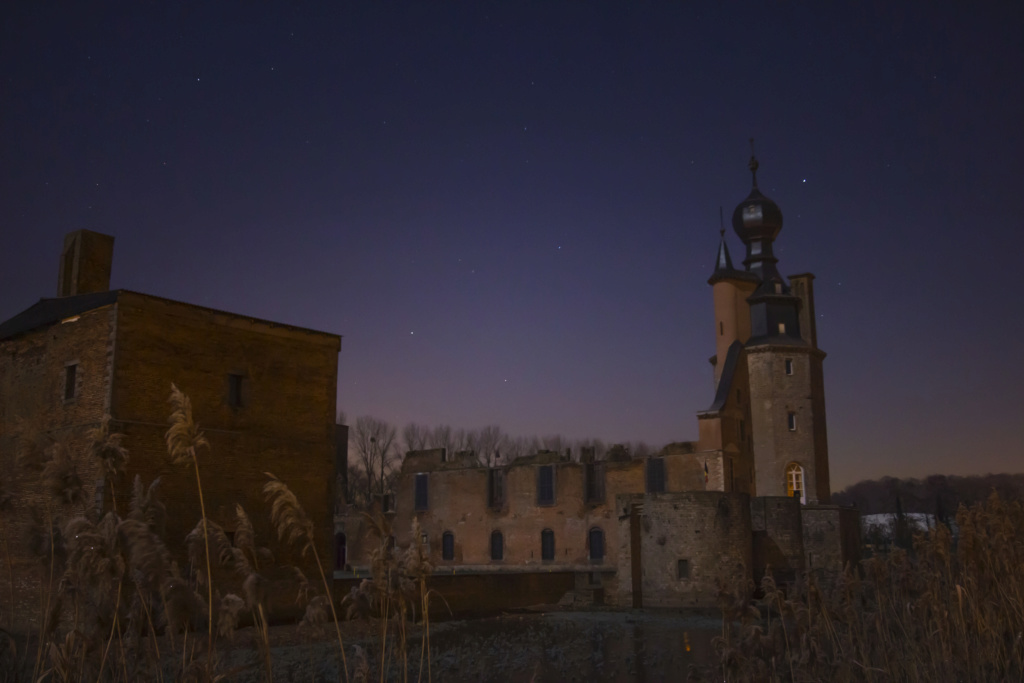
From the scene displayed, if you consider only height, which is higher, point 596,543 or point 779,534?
point 779,534

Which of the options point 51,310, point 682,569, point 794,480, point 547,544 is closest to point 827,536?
point 794,480

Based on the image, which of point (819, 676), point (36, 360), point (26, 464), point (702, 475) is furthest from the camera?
point (702, 475)

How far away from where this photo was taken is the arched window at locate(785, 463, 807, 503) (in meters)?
34.0

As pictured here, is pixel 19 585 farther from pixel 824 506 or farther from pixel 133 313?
pixel 824 506

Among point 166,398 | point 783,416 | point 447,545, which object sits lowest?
point 447,545

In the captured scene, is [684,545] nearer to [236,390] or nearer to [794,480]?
[794,480]

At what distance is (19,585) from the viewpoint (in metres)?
16.4

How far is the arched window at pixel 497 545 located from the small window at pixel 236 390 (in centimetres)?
1900

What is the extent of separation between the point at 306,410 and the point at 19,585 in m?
6.43

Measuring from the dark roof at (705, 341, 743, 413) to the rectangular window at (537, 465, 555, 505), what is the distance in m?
6.68

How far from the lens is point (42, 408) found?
1752cm

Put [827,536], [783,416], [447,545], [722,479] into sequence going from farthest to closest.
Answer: [447,545], [783,416], [722,479], [827,536]

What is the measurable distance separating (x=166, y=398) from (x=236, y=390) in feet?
6.04

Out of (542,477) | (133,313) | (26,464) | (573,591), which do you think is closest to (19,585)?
(133,313)
